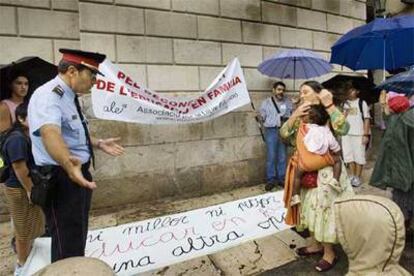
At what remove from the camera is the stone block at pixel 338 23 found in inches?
304

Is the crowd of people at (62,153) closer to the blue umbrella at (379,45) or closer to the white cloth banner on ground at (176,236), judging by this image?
the white cloth banner on ground at (176,236)

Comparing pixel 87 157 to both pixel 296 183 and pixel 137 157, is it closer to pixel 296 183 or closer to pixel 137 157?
pixel 296 183

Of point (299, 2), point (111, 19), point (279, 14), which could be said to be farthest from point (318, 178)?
point (299, 2)

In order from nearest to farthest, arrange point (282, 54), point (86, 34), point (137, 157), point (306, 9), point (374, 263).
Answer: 1. point (374, 263)
2. point (86, 34)
3. point (137, 157)
4. point (282, 54)
5. point (306, 9)

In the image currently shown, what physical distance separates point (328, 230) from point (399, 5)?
12.6 meters

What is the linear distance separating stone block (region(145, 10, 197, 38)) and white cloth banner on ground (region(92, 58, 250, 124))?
0.82 meters

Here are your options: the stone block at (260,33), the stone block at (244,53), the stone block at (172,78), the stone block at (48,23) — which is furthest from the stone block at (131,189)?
the stone block at (260,33)

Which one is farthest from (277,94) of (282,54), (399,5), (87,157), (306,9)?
(399,5)

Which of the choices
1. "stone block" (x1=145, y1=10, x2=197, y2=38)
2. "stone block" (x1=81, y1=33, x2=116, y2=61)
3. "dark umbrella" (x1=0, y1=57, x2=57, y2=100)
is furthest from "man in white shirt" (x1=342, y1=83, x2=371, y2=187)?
"dark umbrella" (x1=0, y1=57, x2=57, y2=100)

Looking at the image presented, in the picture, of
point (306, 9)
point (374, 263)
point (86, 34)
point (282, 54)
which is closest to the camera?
point (374, 263)

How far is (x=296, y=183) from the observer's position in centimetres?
340

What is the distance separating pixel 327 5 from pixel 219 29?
2810 mm

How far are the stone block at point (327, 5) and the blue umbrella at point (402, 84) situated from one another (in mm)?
4099

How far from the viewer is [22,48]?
4664 mm
